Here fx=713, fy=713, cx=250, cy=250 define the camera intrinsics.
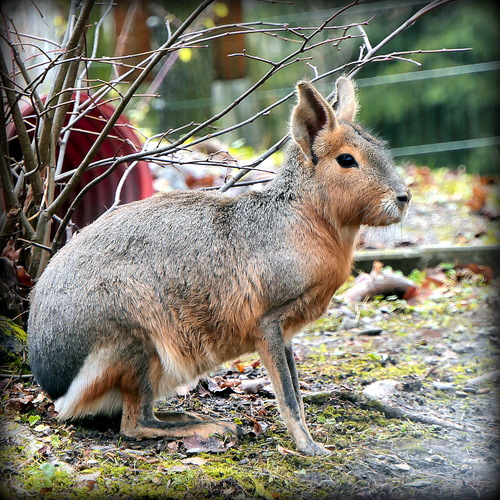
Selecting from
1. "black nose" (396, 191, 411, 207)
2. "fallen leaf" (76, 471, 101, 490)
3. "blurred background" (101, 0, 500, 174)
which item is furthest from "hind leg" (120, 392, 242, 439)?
"blurred background" (101, 0, 500, 174)

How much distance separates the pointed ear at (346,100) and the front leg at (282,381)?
46.2 inches

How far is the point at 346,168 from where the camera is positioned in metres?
3.45

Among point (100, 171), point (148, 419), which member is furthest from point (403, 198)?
point (100, 171)

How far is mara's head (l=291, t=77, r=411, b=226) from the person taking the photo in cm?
340

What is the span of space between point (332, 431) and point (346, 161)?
1.35 m

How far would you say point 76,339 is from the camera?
3299 millimetres

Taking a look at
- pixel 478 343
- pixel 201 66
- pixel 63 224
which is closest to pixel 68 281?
pixel 63 224

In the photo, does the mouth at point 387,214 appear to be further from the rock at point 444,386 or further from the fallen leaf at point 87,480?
the fallen leaf at point 87,480

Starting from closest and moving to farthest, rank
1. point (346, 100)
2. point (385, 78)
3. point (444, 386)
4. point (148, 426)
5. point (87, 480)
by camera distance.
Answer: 1. point (87, 480)
2. point (148, 426)
3. point (346, 100)
4. point (444, 386)
5. point (385, 78)

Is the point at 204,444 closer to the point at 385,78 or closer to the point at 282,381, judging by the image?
the point at 282,381

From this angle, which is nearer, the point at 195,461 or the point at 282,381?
the point at 195,461

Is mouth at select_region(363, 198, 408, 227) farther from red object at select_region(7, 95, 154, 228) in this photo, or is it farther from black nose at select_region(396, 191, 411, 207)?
red object at select_region(7, 95, 154, 228)

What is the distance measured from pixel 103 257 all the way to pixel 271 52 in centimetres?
855

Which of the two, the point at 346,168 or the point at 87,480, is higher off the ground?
the point at 346,168
